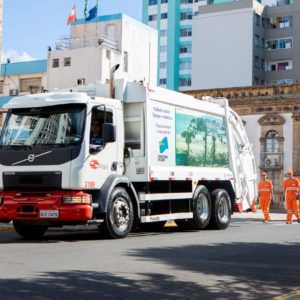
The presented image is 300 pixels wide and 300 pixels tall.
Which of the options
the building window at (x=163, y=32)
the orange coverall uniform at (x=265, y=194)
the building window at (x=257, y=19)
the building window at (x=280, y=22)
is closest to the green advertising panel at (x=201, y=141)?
the orange coverall uniform at (x=265, y=194)

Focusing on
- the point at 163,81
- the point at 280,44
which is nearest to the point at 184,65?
the point at 163,81

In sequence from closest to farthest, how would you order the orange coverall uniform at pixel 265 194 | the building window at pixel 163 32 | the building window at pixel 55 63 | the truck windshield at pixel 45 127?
the truck windshield at pixel 45 127
the orange coverall uniform at pixel 265 194
the building window at pixel 55 63
the building window at pixel 163 32

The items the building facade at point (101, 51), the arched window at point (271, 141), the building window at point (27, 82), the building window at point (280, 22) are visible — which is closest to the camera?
the arched window at point (271, 141)

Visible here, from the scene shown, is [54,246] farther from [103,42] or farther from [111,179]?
[103,42]

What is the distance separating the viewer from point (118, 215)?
542 inches

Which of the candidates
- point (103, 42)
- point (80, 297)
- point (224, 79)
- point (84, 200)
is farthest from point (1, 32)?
point (224, 79)

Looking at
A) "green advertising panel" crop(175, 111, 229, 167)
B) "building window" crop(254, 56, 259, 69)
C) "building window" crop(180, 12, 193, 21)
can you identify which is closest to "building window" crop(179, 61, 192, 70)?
"building window" crop(180, 12, 193, 21)

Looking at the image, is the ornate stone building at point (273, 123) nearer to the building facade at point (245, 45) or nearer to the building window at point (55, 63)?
the building window at point (55, 63)

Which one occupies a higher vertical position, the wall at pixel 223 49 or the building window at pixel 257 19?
the building window at pixel 257 19

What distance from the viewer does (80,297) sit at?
7160 millimetres

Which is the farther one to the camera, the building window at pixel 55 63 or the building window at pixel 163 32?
the building window at pixel 163 32

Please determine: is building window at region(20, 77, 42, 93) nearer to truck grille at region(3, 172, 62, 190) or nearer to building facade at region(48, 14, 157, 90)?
building facade at region(48, 14, 157, 90)

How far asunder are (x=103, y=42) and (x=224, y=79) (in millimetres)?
16536

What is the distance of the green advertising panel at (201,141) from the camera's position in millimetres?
15938
